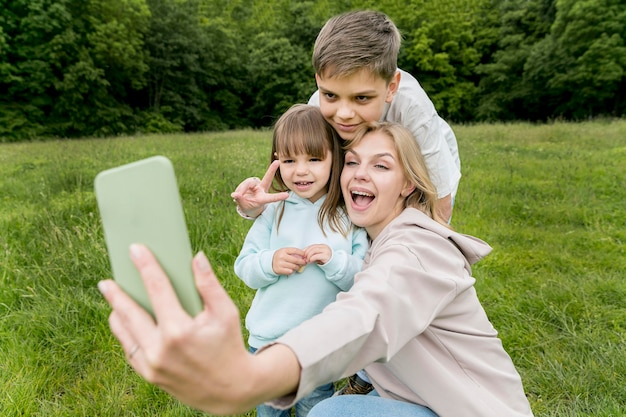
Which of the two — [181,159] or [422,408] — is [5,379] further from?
[181,159]

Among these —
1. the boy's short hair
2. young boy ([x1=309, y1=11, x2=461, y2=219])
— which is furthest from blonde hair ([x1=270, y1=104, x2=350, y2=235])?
the boy's short hair

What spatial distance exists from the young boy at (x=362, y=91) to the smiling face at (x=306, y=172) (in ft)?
0.20

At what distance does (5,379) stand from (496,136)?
488 inches

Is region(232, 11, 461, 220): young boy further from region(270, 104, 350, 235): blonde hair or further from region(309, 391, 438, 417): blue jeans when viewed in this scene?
region(309, 391, 438, 417): blue jeans

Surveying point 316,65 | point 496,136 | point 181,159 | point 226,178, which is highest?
point 316,65

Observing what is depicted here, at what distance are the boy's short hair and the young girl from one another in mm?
295

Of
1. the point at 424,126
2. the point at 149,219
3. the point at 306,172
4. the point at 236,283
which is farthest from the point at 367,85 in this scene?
the point at 236,283

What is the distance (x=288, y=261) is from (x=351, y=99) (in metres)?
0.87

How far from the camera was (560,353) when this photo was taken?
2.75 metres

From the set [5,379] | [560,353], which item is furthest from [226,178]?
[560,353]

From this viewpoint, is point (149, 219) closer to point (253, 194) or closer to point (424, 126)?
point (253, 194)

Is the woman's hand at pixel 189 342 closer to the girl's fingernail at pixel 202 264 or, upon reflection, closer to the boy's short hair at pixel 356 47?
the girl's fingernail at pixel 202 264

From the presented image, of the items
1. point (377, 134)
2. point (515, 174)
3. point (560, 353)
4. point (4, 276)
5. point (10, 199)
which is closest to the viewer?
point (377, 134)

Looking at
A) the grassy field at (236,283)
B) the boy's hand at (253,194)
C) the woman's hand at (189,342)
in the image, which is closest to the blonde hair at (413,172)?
the boy's hand at (253,194)
